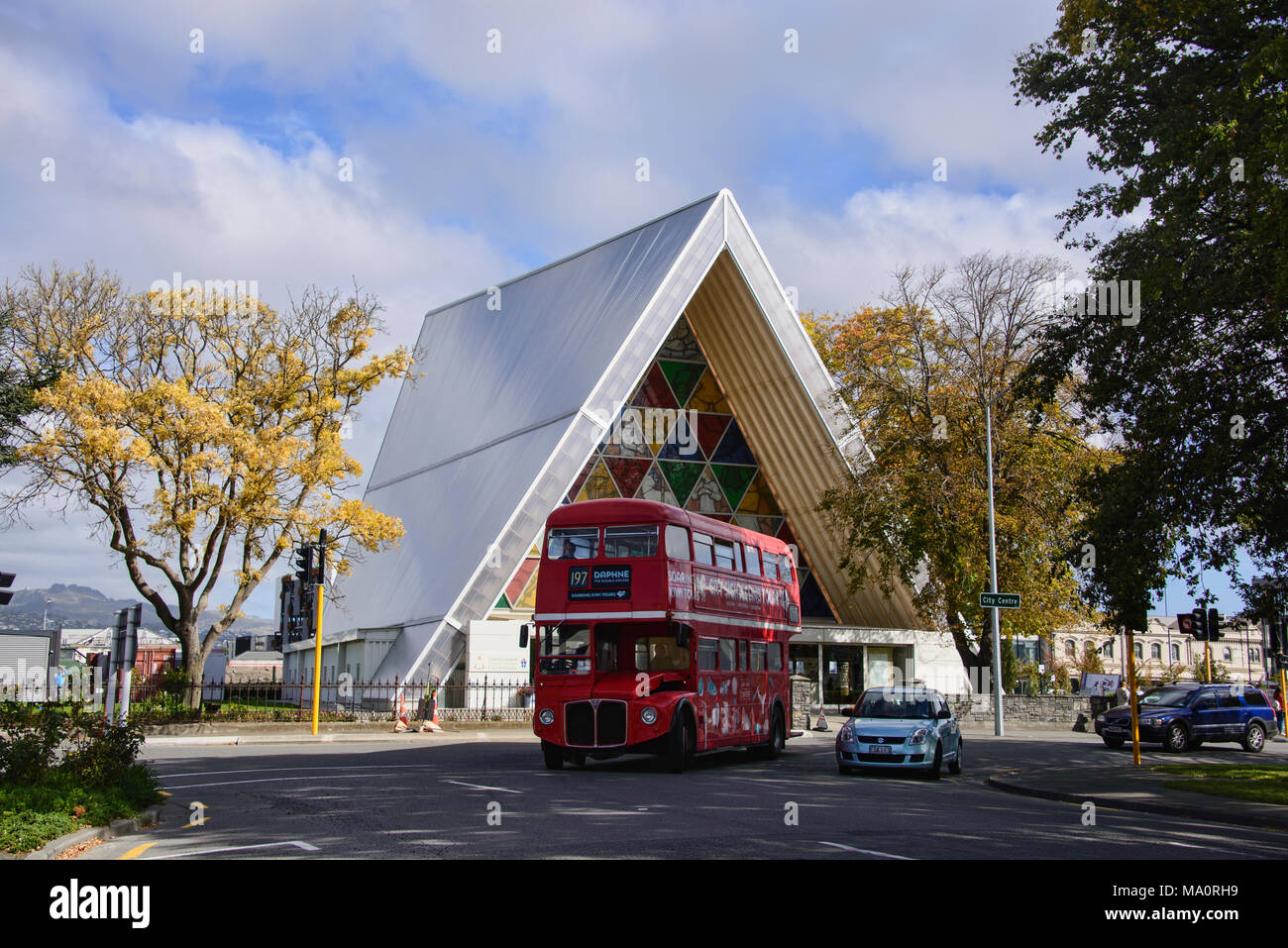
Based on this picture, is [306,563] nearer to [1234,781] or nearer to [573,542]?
[573,542]

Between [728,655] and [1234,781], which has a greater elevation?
[728,655]

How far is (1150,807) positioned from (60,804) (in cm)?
1355

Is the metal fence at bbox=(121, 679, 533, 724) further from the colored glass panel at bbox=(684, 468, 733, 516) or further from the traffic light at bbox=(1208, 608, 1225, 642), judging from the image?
the traffic light at bbox=(1208, 608, 1225, 642)

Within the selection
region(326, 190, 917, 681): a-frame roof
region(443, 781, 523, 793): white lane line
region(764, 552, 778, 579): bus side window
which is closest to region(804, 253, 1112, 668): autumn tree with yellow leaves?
region(326, 190, 917, 681): a-frame roof

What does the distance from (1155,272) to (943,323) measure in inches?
937

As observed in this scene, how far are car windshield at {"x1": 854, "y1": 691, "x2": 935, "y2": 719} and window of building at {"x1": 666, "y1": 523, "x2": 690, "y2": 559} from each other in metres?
4.57

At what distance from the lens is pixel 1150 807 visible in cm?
1529

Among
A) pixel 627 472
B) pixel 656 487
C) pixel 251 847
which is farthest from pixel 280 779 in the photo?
pixel 656 487

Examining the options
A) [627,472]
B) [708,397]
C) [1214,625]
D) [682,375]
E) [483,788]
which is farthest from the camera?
[708,397]

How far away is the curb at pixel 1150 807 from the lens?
13852mm

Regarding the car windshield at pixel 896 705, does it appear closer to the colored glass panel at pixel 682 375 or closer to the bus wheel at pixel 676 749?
the bus wheel at pixel 676 749

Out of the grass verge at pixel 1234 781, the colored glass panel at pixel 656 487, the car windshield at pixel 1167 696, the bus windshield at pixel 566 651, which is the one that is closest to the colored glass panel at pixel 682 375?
the colored glass panel at pixel 656 487

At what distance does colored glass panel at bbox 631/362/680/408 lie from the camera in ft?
135
